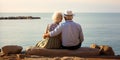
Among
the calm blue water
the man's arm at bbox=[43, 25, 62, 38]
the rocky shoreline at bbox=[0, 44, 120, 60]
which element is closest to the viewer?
A: the rocky shoreline at bbox=[0, 44, 120, 60]

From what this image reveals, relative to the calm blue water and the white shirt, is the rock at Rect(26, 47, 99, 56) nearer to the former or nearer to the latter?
the white shirt

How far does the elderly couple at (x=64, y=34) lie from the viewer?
455 inches

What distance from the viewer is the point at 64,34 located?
38.2ft

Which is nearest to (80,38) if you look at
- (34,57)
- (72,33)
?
(72,33)

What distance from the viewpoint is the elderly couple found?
11.6 meters

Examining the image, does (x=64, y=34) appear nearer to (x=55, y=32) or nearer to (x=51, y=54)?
(x=55, y=32)

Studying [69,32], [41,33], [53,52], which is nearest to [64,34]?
[69,32]

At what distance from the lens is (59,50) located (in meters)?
11.6

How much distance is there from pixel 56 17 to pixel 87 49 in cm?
116

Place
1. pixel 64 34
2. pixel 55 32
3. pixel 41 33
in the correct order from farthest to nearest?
pixel 41 33 < pixel 64 34 < pixel 55 32

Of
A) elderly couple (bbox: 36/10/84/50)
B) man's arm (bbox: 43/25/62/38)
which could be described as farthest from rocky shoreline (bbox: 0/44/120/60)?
man's arm (bbox: 43/25/62/38)

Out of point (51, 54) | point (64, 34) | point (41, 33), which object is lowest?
point (41, 33)

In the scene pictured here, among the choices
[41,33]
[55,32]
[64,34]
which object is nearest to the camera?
[55,32]

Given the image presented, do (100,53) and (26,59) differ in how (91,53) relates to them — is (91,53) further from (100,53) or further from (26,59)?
(26,59)
